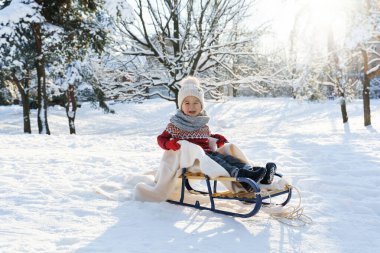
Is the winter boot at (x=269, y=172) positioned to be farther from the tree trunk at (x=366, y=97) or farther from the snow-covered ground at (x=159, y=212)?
the tree trunk at (x=366, y=97)

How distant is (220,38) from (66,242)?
13259mm

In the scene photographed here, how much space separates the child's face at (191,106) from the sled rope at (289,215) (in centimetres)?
128

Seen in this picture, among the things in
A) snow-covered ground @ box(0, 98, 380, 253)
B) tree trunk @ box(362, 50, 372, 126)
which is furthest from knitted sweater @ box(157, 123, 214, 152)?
tree trunk @ box(362, 50, 372, 126)

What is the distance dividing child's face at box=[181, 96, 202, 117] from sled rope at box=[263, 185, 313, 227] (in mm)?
1284

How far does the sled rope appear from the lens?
3.72 meters

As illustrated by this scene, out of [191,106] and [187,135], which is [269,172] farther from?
[191,106]

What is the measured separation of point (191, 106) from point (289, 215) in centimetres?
153

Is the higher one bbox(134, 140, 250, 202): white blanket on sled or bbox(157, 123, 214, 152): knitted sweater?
bbox(157, 123, 214, 152): knitted sweater

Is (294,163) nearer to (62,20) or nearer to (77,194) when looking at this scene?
(77,194)

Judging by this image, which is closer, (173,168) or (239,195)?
(239,195)

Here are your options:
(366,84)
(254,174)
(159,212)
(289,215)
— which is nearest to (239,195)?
(254,174)

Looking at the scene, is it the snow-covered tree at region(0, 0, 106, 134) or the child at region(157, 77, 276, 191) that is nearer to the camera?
the child at region(157, 77, 276, 191)

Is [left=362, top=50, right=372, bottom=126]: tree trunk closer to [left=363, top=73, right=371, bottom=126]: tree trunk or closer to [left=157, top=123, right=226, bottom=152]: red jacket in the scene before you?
[left=363, top=73, right=371, bottom=126]: tree trunk

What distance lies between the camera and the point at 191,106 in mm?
4406
